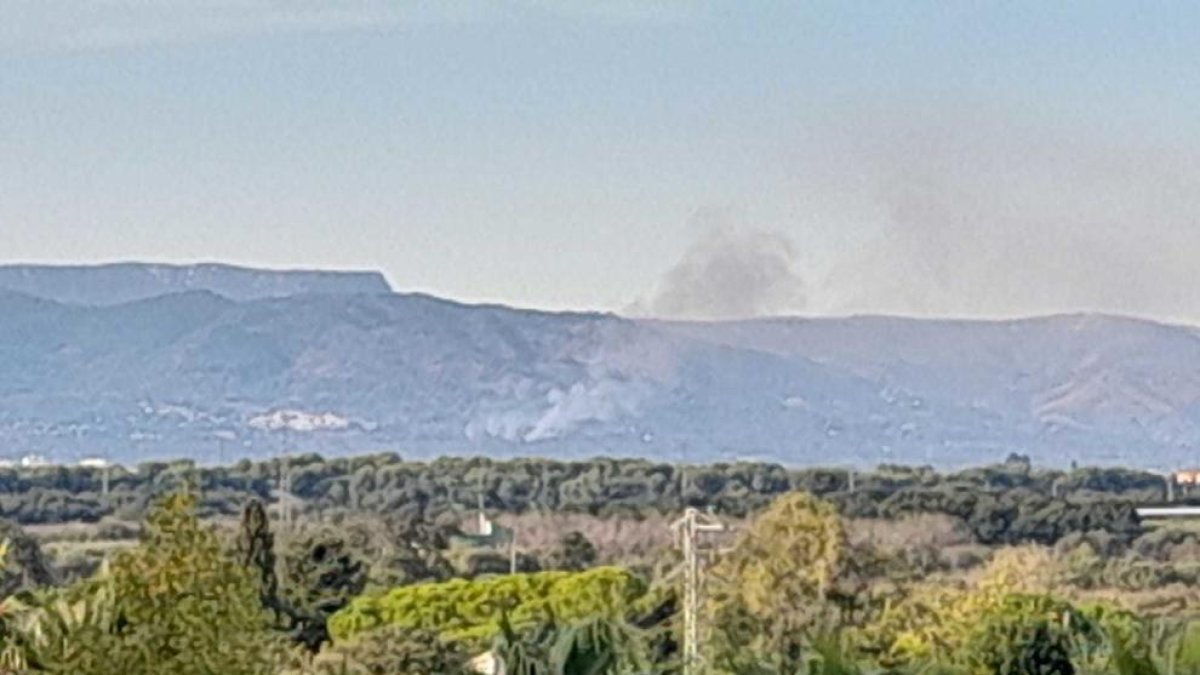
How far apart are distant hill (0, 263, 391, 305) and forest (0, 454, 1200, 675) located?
7263cm

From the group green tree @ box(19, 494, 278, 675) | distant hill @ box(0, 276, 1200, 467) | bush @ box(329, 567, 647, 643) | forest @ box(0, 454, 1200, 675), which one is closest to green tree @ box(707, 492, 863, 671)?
forest @ box(0, 454, 1200, 675)

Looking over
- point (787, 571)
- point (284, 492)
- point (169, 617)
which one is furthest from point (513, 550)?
point (169, 617)

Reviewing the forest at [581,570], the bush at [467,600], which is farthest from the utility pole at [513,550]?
the bush at [467,600]

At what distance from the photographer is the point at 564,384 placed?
15900cm

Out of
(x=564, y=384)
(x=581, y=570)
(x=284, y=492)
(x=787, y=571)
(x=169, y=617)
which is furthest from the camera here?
(x=564, y=384)

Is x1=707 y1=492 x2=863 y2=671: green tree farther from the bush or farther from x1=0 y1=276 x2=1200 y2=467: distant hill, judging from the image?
x1=0 y1=276 x2=1200 y2=467: distant hill

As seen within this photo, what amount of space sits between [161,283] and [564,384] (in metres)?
38.2

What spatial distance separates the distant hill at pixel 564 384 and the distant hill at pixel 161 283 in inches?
241

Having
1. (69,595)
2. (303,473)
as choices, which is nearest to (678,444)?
(303,473)

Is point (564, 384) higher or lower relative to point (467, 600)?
higher

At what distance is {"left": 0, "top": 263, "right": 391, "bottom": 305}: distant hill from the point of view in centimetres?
17525

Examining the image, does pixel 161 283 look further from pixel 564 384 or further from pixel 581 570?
pixel 581 570

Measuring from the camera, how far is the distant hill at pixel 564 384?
144500mm

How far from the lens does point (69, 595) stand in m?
13.6
